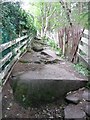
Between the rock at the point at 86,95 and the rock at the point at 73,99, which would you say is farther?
the rock at the point at 86,95

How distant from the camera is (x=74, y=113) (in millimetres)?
2920

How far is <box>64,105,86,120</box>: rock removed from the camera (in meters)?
2.83

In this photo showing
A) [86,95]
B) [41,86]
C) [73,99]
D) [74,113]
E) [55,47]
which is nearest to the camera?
[74,113]

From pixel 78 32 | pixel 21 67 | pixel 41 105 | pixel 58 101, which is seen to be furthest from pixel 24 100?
pixel 78 32

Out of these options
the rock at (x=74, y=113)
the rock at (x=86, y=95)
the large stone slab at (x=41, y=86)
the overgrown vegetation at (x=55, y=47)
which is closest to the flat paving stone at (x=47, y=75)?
the large stone slab at (x=41, y=86)

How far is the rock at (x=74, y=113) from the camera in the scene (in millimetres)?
2828

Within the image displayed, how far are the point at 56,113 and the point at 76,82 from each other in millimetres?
787

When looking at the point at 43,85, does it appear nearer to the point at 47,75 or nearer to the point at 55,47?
the point at 47,75

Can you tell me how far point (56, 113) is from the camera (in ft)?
10.2

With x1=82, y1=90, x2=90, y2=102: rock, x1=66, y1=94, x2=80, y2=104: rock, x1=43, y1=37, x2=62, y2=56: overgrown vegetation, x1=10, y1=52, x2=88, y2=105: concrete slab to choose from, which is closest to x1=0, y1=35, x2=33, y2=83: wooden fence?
x1=10, y1=52, x2=88, y2=105: concrete slab

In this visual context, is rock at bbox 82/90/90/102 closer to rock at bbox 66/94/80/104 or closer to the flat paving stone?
rock at bbox 66/94/80/104

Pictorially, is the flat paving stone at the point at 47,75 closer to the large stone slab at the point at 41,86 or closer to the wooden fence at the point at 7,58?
the large stone slab at the point at 41,86

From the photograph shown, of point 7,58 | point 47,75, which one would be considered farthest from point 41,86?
point 7,58

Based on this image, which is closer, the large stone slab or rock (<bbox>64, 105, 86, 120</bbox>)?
rock (<bbox>64, 105, 86, 120</bbox>)
